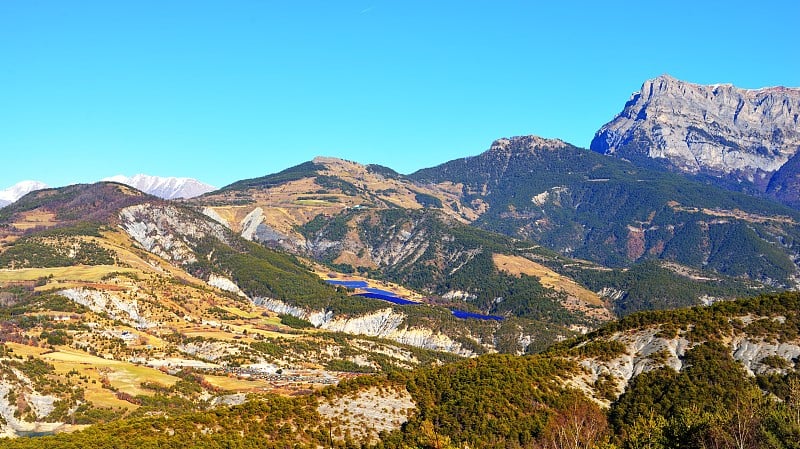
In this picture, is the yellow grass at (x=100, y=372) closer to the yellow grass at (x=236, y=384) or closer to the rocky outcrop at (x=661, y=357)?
the yellow grass at (x=236, y=384)

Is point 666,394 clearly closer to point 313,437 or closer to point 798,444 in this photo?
point 798,444

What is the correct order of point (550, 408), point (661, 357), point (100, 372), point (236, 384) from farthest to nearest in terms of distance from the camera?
point (236, 384) < point (100, 372) < point (661, 357) < point (550, 408)

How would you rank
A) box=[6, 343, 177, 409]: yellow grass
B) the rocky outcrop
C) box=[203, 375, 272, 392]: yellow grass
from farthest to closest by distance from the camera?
1. box=[203, 375, 272, 392]: yellow grass
2. box=[6, 343, 177, 409]: yellow grass
3. the rocky outcrop

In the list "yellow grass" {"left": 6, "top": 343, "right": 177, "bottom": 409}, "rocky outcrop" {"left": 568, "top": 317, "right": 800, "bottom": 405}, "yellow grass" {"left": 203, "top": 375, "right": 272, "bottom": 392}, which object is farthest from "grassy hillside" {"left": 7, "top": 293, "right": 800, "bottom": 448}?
"yellow grass" {"left": 203, "top": 375, "right": 272, "bottom": 392}

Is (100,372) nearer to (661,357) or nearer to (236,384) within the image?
(236,384)

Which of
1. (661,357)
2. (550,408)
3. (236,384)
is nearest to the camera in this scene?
(550,408)

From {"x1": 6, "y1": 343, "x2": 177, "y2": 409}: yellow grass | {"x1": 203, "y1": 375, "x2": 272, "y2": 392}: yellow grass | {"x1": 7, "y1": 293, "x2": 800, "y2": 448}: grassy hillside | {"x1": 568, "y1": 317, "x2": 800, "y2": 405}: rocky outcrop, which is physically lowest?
{"x1": 203, "y1": 375, "x2": 272, "y2": 392}: yellow grass

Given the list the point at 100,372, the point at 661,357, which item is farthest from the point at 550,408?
the point at 100,372

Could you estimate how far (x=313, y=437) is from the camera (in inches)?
2960

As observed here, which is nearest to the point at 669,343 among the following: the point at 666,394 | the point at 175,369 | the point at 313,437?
the point at 666,394

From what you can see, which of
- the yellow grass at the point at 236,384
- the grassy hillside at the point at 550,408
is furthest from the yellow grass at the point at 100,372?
the grassy hillside at the point at 550,408

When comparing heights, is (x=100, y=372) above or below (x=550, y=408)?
below

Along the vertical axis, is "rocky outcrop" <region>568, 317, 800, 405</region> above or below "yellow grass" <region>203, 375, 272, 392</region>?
above

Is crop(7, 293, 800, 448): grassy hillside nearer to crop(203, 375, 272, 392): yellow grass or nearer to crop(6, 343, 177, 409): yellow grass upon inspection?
crop(6, 343, 177, 409): yellow grass
